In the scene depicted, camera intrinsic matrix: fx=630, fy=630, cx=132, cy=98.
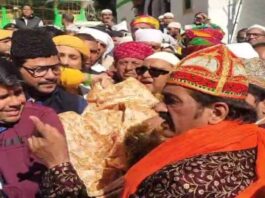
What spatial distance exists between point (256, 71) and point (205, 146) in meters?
1.31

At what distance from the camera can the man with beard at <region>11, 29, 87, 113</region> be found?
3.16 metres

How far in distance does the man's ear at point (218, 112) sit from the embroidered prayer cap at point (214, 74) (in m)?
0.04

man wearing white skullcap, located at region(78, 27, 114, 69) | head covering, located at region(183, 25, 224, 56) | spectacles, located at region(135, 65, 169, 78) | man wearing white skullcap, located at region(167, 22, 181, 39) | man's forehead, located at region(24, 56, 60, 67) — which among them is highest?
man's forehead, located at region(24, 56, 60, 67)

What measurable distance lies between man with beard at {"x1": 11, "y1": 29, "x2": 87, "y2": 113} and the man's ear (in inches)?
43.7

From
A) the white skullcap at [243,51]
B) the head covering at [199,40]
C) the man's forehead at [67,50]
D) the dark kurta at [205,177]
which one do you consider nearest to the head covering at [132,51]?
the head covering at [199,40]

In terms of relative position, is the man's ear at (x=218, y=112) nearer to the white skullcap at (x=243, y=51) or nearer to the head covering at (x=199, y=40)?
Answer: the white skullcap at (x=243, y=51)

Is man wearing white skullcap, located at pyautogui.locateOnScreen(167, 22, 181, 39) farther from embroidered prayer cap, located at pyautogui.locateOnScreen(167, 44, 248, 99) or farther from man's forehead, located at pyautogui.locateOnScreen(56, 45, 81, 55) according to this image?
embroidered prayer cap, located at pyautogui.locateOnScreen(167, 44, 248, 99)

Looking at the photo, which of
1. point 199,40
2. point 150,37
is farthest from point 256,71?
point 150,37

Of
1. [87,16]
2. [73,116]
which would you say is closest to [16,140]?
[73,116]

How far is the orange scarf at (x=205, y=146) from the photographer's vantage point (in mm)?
2230

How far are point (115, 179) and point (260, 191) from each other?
1.02 m

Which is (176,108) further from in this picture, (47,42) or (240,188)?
(47,42)

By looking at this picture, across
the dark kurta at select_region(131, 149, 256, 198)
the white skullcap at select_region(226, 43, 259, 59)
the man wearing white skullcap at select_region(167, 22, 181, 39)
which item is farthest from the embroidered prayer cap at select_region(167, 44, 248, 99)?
the man wearing white skullcap at select_region(167, 22, 181, 39)

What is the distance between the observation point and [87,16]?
79.4ft
